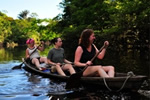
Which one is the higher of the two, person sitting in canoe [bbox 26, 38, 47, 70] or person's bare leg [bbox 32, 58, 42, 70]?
person sitting in canoe [bbox 26, 38, 47, 70]

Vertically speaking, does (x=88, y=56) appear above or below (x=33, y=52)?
below

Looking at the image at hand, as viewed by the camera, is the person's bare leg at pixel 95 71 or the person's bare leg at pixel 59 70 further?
the person's bare leg at pixel 59 70

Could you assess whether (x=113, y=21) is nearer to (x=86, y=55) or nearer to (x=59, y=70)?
(x=59, y=70)

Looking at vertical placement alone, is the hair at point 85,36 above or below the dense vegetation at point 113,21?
below

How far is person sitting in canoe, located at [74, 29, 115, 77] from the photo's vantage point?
21.1 ft

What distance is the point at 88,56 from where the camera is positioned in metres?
6.70

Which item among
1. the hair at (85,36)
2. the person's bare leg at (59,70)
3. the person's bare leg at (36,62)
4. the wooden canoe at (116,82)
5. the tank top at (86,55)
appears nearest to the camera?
the wooden canoe at (116,82)

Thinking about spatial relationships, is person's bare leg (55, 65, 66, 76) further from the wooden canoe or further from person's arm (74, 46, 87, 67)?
person's arm (74, 46, 87, 67)

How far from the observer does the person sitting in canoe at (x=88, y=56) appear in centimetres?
642

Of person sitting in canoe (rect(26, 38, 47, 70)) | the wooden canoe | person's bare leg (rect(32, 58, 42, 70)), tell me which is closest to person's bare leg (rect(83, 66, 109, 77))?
the wooden canoe

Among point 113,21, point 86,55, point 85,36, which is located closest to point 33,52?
point 86,55

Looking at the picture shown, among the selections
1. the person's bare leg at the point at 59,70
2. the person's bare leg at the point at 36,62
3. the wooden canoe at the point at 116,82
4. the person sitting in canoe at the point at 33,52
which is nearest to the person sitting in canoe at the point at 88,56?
the wooden canoe at the point at 116,82

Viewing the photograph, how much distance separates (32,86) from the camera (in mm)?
7574

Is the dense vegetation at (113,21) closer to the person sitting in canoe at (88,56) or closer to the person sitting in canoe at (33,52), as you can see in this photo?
the person sitting in canoe at (33,52)
